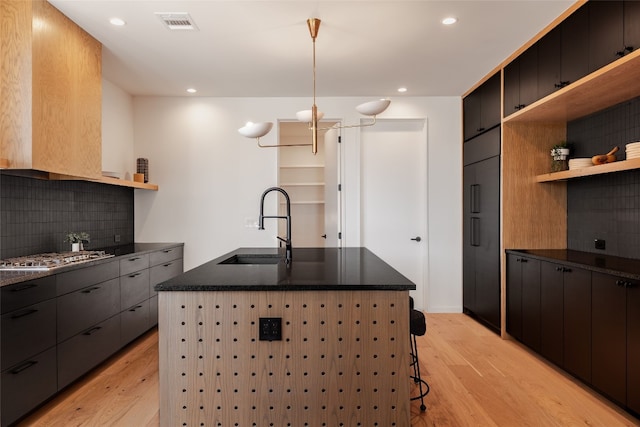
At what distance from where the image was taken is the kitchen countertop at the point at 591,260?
229cm

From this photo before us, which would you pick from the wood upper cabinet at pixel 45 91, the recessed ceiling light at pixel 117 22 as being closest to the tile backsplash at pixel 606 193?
the recessed ceiling light at pixel 117 22

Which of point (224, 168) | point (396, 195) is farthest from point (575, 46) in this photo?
point (224, 168)

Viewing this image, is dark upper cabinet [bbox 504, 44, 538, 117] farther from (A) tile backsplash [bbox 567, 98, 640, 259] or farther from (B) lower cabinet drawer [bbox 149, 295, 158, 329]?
(B) lower cabinet drawer [bbox 149, 295, 158, 329]

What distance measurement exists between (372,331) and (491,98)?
3.14m

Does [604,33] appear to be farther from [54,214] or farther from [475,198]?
[54,214]

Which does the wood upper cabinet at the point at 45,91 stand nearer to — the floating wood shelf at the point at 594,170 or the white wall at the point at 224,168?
the white wall at the point at 224,168

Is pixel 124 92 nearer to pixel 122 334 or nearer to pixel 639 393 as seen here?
pixel 122 334

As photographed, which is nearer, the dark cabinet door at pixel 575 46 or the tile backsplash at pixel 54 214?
the dark cabinet door at pixel 575 46

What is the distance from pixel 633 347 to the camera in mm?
2162

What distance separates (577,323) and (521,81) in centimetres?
205

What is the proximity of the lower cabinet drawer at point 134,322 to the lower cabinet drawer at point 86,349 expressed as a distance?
9cm

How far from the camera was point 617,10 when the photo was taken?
227 cm

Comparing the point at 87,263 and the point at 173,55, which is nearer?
the point at 87,263

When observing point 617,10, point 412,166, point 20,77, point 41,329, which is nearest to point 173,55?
point 20,77
